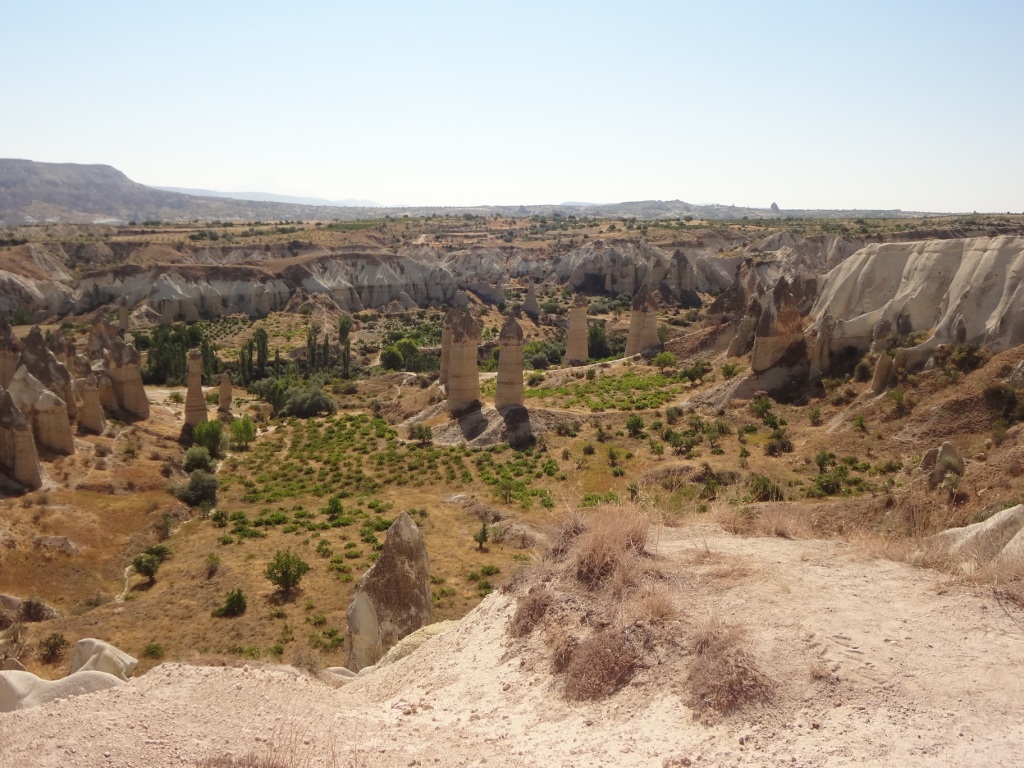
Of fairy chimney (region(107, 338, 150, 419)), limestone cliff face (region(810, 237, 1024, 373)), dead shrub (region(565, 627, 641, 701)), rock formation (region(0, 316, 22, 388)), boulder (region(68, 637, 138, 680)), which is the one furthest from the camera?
→ fairy chimney (region(107, 338, 150, 419))

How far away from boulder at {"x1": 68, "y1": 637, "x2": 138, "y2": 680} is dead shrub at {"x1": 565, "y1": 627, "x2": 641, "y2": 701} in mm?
6051

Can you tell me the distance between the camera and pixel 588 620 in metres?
8.34

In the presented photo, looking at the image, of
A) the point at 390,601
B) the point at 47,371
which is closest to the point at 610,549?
the point at 390,601

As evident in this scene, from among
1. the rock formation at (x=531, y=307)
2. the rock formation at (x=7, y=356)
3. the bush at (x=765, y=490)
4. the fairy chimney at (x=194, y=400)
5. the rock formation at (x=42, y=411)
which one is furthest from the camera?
the rock formation at (x=531, y=307)

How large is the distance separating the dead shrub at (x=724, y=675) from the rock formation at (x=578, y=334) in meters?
39.4

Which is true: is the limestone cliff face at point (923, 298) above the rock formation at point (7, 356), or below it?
above

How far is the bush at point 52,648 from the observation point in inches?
612

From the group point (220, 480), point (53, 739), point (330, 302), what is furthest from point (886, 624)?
point (330, 302)

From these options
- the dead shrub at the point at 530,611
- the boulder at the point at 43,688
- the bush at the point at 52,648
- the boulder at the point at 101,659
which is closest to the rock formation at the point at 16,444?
the bush at the point at 52,648

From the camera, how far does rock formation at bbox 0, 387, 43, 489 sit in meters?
23.9

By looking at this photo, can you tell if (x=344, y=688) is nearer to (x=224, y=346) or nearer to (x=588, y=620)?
(x=588, y=620)

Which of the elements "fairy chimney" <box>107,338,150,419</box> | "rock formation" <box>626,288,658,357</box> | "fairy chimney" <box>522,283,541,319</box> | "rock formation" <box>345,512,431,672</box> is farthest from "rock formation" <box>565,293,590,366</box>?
"rock formation" <box>345,512,431,672</box>

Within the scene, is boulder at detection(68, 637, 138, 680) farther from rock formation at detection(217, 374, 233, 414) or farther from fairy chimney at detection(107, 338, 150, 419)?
rock formation at detection(217, 374, 233, 414)

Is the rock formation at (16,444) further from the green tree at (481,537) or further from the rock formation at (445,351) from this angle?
the rock formation at (445,351)
